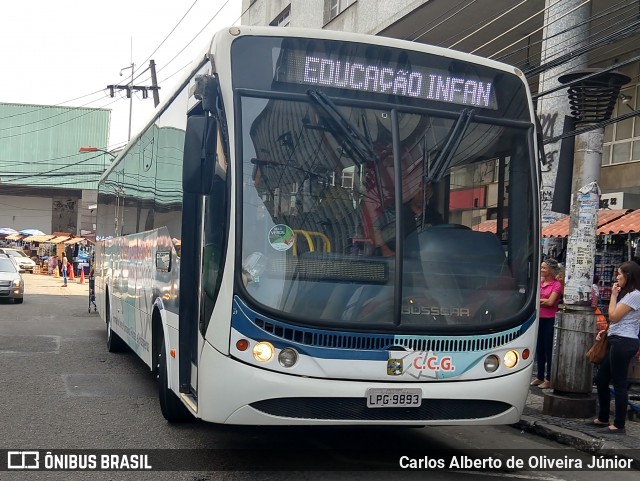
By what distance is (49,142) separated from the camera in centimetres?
6053

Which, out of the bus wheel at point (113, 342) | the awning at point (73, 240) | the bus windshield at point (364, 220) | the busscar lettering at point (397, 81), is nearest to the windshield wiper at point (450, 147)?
the bus windshield at point (364, 220)

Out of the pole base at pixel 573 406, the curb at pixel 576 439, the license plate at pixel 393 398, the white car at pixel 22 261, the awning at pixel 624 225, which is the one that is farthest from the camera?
the white car at pixel 22 261

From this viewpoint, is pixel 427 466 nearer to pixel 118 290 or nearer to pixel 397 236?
pixel 397 236

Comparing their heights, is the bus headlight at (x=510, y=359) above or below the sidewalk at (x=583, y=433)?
above

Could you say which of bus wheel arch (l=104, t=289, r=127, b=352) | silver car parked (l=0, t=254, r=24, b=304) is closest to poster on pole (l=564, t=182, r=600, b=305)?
bus wheel arch (l=104, t=289, r=127, b=352)

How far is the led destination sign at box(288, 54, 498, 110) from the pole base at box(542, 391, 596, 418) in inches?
143

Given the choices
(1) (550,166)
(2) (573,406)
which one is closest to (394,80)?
(2) (573,406)

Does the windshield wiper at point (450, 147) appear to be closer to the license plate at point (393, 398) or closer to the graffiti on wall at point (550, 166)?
the license plate at point (393, 398)

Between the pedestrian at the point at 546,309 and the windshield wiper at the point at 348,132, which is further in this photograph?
the pedestrian at the point at 546,309

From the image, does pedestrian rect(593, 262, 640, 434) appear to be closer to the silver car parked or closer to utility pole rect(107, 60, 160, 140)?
the silver car parked

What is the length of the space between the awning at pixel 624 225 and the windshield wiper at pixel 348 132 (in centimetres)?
832

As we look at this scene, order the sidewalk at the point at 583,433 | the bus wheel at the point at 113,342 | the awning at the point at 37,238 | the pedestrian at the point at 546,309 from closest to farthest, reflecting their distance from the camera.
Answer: the sidewalk at the point at 583,433 < the pedestrian at the point at 546,309 < the bus wheel at the point at 113,342 < the awning at the point at 37,238

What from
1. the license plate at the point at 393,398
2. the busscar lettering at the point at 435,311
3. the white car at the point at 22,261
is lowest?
the white car at the point at 22,261

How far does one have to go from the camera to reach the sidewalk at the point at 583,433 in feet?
23.0
